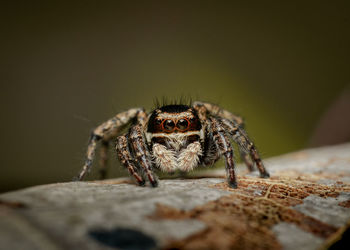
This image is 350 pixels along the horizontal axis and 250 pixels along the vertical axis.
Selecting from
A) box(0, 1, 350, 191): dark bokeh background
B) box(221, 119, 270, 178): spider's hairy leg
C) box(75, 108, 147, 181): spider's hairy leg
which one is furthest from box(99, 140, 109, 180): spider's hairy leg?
box(0, 1, 350, 191): dark bokeh background

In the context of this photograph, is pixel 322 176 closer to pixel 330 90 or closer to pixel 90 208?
pixel 90 208

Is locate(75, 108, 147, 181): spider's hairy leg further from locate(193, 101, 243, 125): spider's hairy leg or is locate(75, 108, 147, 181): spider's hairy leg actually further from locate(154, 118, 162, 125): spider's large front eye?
locate(193, 101, 243, 125): spider's hairy leg

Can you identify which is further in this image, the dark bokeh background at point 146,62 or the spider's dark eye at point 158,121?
the dark bokeh background at point 146,62

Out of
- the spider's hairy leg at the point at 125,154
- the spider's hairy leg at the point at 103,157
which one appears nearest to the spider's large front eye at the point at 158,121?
the spider's hairy leg at the point at 125,154

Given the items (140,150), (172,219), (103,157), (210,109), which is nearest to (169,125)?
(140,150)

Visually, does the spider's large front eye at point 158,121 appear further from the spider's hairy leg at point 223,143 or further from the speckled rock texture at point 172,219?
the speckled rock texture at point 172,219

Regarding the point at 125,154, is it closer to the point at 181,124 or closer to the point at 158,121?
the point at 158,121
